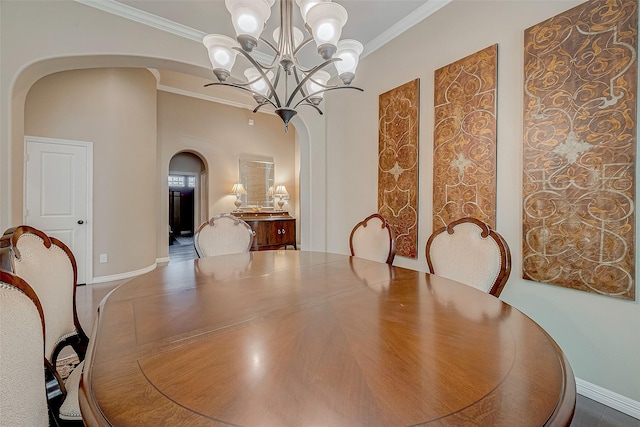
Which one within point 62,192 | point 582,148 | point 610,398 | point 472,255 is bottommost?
point 610,398

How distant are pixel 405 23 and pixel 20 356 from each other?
3311mm

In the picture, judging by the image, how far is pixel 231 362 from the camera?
66 centimetres

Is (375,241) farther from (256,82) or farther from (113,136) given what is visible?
(113,136)

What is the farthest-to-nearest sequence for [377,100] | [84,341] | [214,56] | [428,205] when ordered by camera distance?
[377,100]
[428,205]
[214,56]
[84,341]

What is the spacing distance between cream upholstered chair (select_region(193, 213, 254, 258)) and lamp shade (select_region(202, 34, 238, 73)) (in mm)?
1170

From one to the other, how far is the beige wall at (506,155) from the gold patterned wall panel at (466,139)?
0.21 ft

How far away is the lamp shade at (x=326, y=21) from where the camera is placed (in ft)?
4.81

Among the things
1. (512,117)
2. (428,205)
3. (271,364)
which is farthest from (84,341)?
(512,117)

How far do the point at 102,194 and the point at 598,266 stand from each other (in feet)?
17.1

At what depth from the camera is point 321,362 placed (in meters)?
0.65

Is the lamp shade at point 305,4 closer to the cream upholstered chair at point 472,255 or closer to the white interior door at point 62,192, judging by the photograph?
the cream upholstered chair at point 472,255

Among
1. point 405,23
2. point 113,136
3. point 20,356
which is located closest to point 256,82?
point 405,23

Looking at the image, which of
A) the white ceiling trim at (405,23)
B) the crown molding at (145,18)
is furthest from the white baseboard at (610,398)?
the crown molding at (145,18)

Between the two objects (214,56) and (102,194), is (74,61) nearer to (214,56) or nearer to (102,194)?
(214,56)
